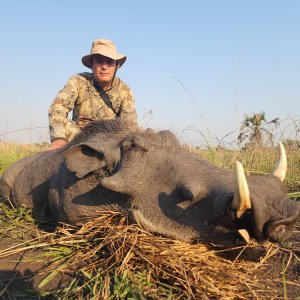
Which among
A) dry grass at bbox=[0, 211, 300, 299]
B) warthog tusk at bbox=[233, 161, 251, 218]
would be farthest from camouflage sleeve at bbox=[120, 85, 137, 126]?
warthog tusk at bbox=[233, 161, 251, 218]

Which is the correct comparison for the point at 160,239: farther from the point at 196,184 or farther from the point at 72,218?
the point at 72,218

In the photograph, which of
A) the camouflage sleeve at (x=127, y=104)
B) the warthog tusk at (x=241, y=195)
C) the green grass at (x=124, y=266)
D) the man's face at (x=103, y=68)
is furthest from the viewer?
the camouflage sleeve at (x=127, y=104)

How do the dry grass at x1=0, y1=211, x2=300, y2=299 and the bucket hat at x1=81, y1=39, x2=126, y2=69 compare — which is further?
the bucket hat at x1=81, y1=39, x2=126, y2=69

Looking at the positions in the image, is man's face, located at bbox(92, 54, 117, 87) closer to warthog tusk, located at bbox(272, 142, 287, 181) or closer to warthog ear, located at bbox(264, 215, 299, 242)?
warthog tusk, located at bbox(272, 142, 287, 181)

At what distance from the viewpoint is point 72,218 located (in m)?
3.03

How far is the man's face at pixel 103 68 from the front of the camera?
6020mm

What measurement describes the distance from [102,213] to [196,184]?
33.8 inches

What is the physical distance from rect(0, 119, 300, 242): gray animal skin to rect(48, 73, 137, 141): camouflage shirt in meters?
2.07

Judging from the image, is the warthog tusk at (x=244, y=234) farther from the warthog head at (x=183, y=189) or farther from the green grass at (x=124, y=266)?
the green grass at (x=124, y=266)

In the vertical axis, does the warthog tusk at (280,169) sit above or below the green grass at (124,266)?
above

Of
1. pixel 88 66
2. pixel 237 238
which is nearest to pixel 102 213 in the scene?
pixel 237 238

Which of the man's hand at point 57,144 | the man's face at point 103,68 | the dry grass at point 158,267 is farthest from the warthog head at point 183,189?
the man's face at point 103,68

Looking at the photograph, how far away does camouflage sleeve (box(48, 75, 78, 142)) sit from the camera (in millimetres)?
5293

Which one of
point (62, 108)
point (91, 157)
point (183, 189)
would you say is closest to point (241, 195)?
point (183, 189)
